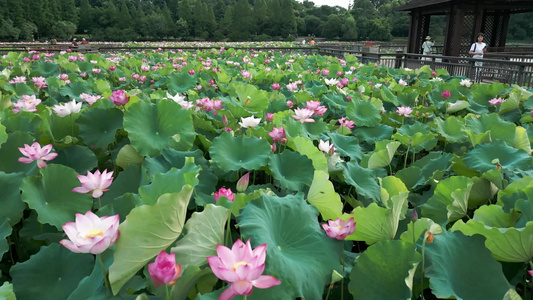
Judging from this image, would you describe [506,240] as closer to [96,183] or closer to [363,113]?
[96,183]

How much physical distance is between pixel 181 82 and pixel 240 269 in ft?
9.04

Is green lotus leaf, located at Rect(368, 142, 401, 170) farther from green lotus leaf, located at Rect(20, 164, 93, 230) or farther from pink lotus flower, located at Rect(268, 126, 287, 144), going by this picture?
green lotus leaf, located at Rect(20, 164, 93, 230)

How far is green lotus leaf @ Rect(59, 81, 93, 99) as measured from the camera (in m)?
2.49

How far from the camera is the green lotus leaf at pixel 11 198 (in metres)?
0.88

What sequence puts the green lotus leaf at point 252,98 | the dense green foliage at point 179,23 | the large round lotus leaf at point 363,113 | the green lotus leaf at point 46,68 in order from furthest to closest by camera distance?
the dense green foliage at point 179,23 < the green lotus leaf at point 46,68 < the green lotus leaf at point 252,98 < the large round lotus leaf at point 363,113

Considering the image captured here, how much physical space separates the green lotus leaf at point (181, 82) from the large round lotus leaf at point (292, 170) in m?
1.94

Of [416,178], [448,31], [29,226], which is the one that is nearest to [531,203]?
[416,178]

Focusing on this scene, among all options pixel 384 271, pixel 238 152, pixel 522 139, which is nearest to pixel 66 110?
pixel 238 152

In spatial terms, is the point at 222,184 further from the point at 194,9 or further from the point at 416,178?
the point at 194,9

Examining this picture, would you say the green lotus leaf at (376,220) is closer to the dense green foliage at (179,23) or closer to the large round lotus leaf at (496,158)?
the large round lotus leaf at (496,158)

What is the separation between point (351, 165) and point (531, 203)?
0.52m

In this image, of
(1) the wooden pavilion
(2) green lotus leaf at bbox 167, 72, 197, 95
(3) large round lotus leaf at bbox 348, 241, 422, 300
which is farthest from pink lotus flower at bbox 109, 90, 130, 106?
(1) the wooden pavilion

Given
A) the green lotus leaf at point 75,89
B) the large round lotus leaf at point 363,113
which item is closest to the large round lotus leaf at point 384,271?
the large round lotus leaf at point 363,113

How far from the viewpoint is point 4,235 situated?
763 millimetres
